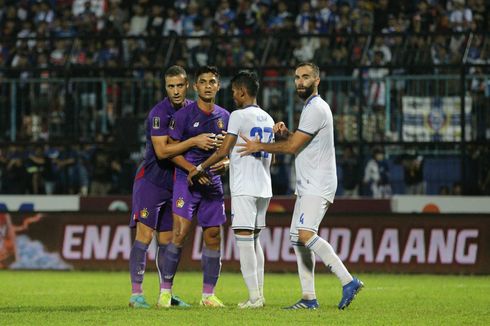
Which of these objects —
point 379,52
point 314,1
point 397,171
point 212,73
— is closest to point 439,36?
point 379,52

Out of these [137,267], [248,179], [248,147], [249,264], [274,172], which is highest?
[248,147]

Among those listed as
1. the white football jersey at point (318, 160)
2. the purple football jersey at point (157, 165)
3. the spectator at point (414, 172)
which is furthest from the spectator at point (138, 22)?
the white football jersey at point (318, 160)

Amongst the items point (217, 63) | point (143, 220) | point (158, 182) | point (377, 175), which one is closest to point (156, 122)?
point (158, 182)

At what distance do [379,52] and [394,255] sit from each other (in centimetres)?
357

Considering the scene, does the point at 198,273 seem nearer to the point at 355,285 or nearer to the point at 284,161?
the point at 284,161

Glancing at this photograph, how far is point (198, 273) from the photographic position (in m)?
17.9

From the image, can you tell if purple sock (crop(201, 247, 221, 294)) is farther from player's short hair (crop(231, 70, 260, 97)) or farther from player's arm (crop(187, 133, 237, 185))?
player's short hair (crop(231, 70, 260, 97))

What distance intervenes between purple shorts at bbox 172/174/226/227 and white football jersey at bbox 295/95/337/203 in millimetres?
958

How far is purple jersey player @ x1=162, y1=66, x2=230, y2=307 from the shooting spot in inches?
443

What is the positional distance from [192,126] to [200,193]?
668mm

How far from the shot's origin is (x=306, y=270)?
10938 mm

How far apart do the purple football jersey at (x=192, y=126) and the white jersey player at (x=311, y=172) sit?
579mm

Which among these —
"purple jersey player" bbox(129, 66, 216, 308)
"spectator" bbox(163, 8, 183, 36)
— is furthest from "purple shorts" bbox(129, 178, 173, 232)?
"spectator" bbox(163, 8, 183, 36)

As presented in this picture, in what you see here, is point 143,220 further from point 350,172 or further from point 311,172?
point 350,172
